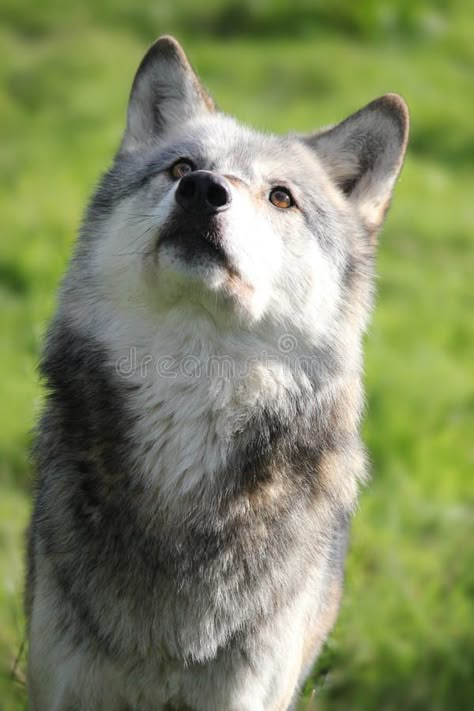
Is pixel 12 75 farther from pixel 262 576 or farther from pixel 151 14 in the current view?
pixel 262 576

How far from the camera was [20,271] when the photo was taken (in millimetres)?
7691

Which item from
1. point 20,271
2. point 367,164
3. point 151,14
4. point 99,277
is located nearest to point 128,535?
point 99,277

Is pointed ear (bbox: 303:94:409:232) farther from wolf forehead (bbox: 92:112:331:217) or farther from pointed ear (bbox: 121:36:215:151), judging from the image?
pointed ear (bbox: 121:36:215:151)

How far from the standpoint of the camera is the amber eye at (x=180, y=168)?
3.55m

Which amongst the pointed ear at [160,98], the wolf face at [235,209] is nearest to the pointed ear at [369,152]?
the wolf face at [235,209]

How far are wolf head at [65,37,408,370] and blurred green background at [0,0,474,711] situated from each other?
80 cm

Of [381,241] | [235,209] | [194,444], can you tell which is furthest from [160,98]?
[381,241]

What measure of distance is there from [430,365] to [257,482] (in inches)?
193

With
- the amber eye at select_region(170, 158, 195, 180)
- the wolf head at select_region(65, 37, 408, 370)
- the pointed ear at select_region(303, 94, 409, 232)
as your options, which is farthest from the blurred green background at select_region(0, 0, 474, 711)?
the pointed ear at select_region(303, 94, 409, 232)

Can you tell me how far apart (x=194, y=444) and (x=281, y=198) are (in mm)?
1056

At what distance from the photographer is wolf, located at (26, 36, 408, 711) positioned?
10.3 feet

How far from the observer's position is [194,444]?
330cm

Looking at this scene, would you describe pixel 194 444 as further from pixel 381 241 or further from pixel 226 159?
pixel 381 241

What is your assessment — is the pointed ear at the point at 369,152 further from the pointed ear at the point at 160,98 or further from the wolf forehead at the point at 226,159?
the pointed ear at the point at 160,98
